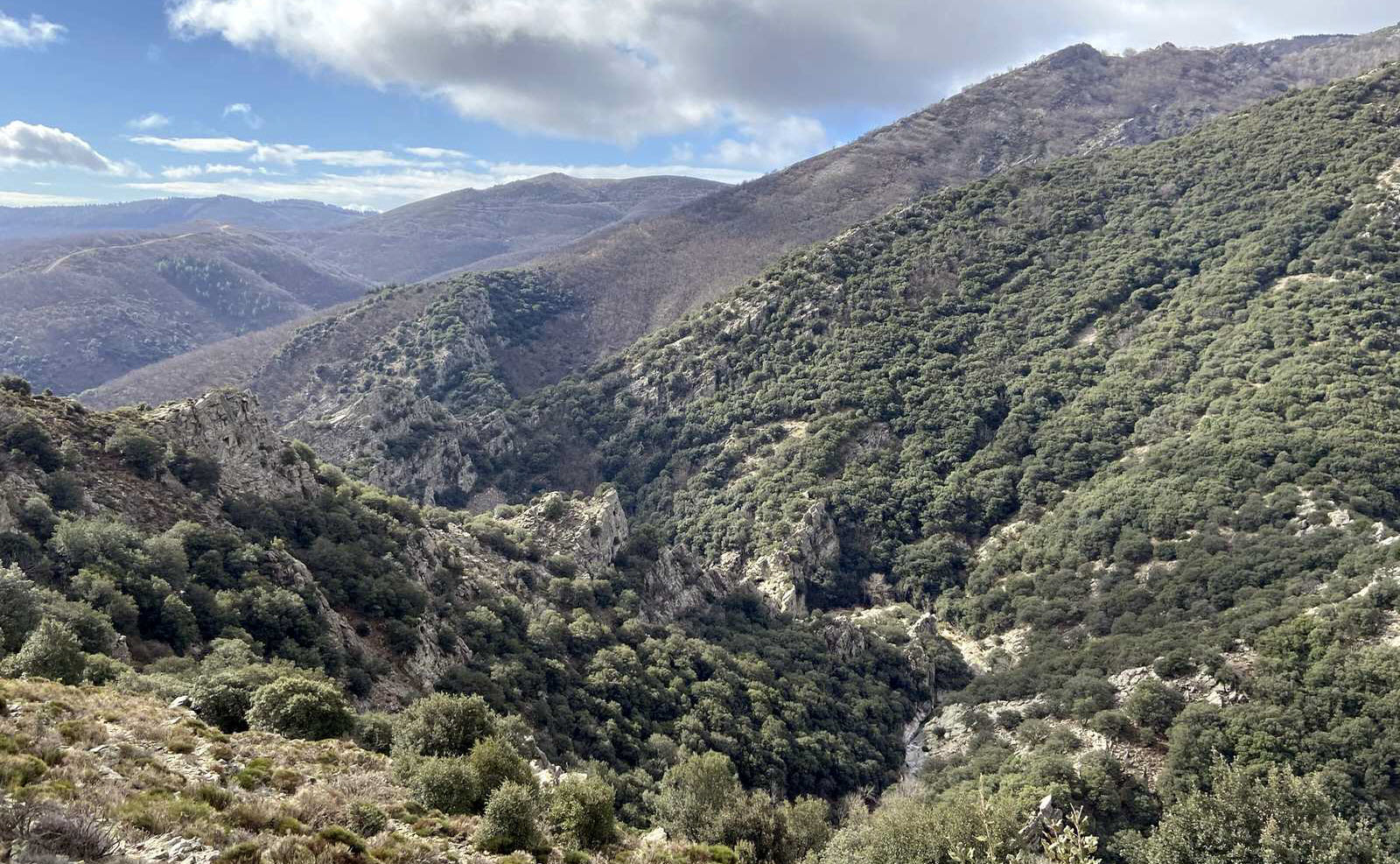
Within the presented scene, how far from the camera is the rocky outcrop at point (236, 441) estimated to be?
4344cm

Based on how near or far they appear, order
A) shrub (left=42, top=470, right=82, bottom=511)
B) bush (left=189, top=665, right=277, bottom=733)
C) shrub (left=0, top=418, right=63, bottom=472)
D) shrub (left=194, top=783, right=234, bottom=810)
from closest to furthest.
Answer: shrub (left=194, top=783, right=234, bottom=810) → bush (left=189, top=665, right=277, bottom=733) → shrub (left=42, top=470, right=82, bottom=511) → shrub (left=0, top=418, right=63, bottom=472)

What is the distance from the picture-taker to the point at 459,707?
26219mm

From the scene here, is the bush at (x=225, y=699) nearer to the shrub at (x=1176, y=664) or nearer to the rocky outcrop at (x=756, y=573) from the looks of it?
the rocky outcrop at (x=756, y=573)

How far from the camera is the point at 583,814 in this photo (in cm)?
2195

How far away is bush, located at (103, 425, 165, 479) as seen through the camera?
3981 centimetres

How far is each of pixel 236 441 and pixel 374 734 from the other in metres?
27.6

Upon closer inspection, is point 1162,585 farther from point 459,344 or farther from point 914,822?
point 459,344

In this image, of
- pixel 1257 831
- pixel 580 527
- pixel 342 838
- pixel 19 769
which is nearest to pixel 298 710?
pixel 19 769

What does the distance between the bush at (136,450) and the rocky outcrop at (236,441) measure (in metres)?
1.80

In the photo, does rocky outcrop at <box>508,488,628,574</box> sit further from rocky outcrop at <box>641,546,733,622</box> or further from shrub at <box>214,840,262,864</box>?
shrub at <box>214,840,262,864</box>

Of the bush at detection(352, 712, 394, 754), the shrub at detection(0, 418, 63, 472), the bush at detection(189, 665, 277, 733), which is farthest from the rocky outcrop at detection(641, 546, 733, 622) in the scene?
the shrub at detection(0, 418, 63, 472)

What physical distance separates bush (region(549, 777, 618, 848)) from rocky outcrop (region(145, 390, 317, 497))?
108 ft

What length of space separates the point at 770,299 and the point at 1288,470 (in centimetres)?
7954

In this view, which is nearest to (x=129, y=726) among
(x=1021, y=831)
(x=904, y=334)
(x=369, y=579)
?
(x=369, y=579)
